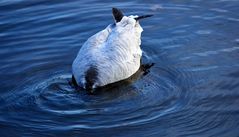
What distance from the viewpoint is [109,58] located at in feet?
39.6

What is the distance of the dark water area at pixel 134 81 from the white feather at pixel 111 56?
314mm

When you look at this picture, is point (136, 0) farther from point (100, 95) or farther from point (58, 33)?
point (100, 95)

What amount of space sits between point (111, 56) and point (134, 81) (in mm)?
693

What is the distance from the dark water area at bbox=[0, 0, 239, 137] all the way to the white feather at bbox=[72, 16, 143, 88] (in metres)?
0.31

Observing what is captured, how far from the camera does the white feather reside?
11.8 metres

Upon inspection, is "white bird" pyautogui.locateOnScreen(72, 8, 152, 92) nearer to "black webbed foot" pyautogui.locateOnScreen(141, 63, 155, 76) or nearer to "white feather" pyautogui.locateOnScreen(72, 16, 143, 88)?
"white feather" pyautogui.locateOnScreen(72, 16, 143, 88)

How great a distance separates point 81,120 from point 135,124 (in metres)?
0.98

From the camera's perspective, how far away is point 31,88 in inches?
468

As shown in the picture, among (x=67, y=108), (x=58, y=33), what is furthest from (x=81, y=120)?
(x=58, y=33)

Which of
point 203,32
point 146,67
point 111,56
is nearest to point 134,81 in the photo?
point 111,56

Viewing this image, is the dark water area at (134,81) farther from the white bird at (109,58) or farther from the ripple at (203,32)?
the white bird at (109,58)

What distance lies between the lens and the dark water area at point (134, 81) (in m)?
10.4

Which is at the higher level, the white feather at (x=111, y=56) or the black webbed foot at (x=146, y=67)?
the white feather at (x=111, y=56)

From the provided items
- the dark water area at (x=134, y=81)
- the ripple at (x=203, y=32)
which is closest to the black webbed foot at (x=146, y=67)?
the dark water area at (x=134, y=81)
